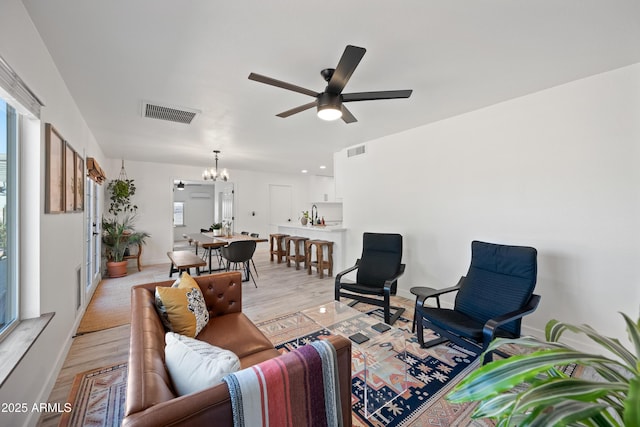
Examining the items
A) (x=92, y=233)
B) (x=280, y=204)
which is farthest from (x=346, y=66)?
(x=280, y=204)

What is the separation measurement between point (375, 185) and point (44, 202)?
3846 mm

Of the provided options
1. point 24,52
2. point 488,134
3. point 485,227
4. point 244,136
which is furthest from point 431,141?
point 24,52

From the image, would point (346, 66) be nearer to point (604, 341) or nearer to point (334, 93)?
point (334, 93)

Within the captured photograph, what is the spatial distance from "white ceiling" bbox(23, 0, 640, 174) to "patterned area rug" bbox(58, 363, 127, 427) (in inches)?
97.5

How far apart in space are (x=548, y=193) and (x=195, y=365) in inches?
129

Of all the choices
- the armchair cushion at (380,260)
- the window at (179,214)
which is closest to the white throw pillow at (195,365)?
the armchair cushion at (380,260)

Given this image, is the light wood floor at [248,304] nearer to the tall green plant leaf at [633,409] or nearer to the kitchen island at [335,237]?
the kitchen island at [335,237]

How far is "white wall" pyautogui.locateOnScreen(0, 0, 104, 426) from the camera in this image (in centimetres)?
144

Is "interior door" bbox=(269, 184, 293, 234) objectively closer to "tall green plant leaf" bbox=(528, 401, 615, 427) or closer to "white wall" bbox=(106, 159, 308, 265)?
"white wall" bbox=(106, 159, 308, 265)

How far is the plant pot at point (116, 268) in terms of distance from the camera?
4.96m

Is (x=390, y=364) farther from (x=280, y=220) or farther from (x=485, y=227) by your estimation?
(x=280, y=220)

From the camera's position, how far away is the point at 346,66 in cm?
169

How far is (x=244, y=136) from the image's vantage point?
164 inches

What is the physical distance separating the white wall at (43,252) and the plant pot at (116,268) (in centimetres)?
260
